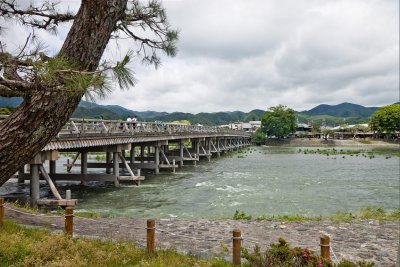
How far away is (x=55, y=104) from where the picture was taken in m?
4.46

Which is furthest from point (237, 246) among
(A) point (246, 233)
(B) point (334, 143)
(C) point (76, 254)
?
(B) point (334, 143)

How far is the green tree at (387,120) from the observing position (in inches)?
3763

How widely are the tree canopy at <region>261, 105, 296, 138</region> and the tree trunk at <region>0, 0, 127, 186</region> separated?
10893cm

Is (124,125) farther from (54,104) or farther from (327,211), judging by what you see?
(54,104)

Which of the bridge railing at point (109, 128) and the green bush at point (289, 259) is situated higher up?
the bridge railing at point (109, 128)

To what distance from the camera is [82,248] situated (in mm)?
7621

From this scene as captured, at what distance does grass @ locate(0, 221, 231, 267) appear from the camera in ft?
22.5

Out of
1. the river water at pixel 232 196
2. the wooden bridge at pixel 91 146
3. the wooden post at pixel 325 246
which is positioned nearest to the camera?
the wooden post at pixel 325 246

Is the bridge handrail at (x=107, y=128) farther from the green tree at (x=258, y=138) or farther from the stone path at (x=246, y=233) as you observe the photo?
the green tree at (x=258, y=138)

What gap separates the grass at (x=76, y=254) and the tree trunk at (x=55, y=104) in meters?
2.96

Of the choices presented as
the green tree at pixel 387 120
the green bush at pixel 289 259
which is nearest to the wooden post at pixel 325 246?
the green bush at pixel 289 259

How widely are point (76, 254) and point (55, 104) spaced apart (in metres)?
3.94

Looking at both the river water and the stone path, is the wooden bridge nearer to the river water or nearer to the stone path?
the river water

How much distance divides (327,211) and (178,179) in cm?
1411
